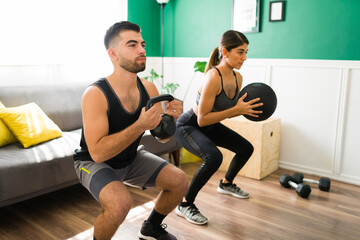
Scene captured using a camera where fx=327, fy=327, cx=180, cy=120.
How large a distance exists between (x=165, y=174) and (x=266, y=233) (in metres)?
0.79

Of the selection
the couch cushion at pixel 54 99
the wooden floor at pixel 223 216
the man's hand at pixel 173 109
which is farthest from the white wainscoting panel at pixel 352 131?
the couch cushion at pixel 54 99

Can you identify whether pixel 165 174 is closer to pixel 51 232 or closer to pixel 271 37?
pixel 51 232

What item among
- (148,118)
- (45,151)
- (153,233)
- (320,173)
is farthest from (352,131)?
(45,151)

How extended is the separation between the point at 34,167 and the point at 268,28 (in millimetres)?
2461

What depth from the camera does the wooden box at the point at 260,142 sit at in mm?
2957

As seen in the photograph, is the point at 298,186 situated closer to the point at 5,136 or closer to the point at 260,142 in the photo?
the point at 260,142

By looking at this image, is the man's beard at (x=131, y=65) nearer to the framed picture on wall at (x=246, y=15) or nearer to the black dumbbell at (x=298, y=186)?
the black dumbbell at (x=298, y=186)

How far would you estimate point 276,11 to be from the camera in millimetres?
3152

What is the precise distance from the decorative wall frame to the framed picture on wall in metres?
0.13

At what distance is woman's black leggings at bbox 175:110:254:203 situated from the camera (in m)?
2.16

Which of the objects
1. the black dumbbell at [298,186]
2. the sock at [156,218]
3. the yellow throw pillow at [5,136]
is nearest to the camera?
the sock at [156,218]

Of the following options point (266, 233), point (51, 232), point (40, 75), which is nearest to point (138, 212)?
point (51, 232)

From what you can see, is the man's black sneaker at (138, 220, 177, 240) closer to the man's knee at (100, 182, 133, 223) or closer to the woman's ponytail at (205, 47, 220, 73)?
the man's knee at (100, 182, 133, 223)

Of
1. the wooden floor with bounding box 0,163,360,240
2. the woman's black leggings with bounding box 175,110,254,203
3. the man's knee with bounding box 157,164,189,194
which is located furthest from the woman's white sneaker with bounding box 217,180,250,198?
the man's knee with bounding box 157,164,189,194
